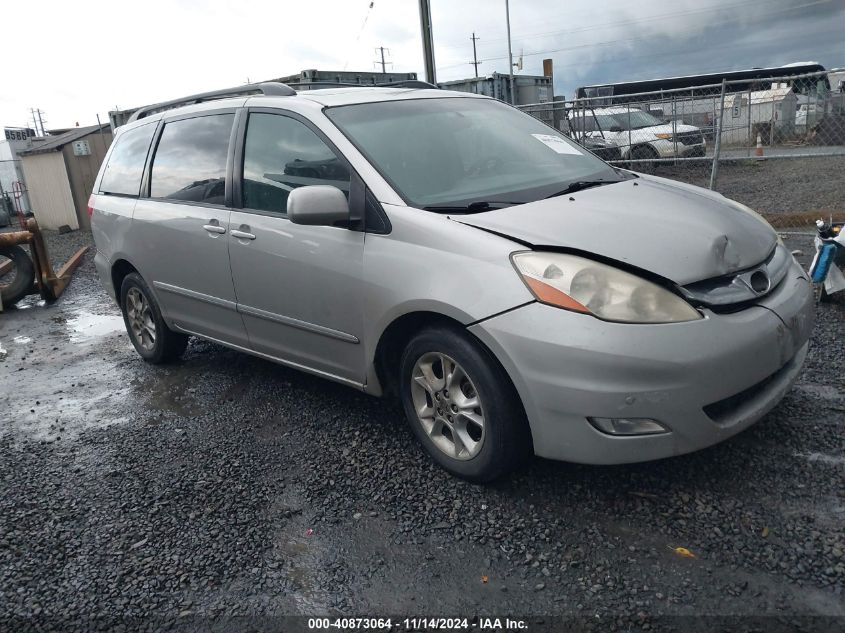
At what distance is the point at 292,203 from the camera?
11.1 ft

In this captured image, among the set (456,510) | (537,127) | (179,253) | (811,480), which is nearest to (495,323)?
(456,510)

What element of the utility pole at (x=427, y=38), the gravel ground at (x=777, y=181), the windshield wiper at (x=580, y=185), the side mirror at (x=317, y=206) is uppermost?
the utility pole at (x=427, y=38)

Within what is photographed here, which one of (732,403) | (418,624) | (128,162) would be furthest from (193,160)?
(732,403)

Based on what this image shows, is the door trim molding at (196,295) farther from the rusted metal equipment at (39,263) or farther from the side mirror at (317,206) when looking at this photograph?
the rusted metal equipment at (39,263)

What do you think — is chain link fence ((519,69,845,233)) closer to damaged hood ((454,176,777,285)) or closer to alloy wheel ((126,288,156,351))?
damaged hood ((454,176,777,285))

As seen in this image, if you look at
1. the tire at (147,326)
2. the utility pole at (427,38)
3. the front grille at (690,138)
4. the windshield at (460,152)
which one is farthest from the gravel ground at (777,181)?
the tire at (147,326)

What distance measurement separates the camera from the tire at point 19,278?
870 centimetres

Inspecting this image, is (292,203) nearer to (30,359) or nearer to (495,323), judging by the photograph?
(495,323)

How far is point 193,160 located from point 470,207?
7.30 feet

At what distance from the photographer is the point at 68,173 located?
20.4 metres

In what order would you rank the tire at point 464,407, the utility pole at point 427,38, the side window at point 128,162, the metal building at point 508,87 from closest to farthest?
the tire at point 464,407
the side window at point 128,162
the utility pole at point 427,38
the metal building at point 508,87

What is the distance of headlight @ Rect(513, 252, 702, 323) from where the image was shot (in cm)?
274

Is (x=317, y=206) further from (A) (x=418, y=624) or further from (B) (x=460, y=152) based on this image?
(A) (x=418, y=624)

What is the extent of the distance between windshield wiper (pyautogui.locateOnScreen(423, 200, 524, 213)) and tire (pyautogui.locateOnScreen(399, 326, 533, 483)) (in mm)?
562
